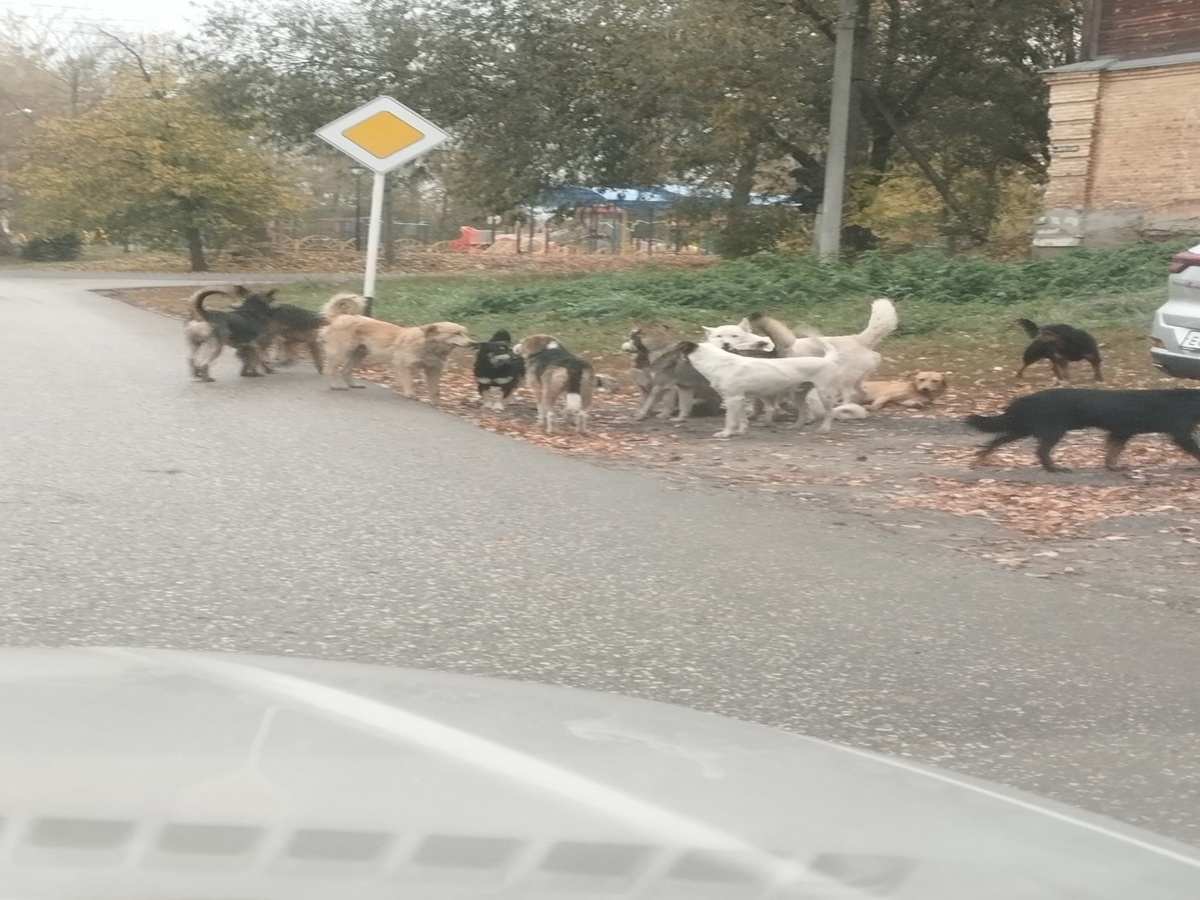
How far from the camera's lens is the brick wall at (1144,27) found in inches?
1008

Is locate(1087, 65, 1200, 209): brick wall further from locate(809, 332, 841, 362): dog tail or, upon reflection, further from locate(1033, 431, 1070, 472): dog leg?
locate(1033, 431, 1070, 472): dog leg

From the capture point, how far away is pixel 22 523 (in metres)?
7.30

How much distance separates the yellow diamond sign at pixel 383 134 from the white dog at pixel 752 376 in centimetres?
588

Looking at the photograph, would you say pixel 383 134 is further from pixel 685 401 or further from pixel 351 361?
pixel 685 401

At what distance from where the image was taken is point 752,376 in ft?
39.3

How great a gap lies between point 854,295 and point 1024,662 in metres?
17.3

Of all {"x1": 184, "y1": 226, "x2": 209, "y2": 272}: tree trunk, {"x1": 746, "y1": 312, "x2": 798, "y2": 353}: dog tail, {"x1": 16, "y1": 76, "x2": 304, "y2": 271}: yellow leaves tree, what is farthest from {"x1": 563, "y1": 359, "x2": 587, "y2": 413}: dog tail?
{"x1": 184, "y1": 226, "x2": 209, "y2": 272}: tree trunk

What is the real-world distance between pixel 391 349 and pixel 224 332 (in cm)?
157

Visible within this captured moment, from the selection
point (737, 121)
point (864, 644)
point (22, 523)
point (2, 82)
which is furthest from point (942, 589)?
point (2, 82)

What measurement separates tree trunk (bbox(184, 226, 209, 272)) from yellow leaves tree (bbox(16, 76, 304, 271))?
25 mm

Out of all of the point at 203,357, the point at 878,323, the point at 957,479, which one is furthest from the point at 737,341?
the point at 203,357

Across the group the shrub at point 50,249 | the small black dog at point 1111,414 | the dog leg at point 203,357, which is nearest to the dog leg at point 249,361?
the dog leg at point 203,357

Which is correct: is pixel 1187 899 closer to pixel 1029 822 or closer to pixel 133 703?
pixel 1029 822

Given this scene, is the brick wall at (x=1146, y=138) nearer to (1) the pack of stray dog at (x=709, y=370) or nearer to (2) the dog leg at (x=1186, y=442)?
(1) the pack of stray dog at (x=709, y=370)
